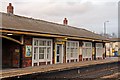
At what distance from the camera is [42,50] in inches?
820

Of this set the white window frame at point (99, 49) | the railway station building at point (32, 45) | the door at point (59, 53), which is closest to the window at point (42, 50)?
the railway station building at point (32, 45)

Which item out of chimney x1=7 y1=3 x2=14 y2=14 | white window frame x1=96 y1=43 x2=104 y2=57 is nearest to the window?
chimney x1=7 y1=3 x2=14 y2=14

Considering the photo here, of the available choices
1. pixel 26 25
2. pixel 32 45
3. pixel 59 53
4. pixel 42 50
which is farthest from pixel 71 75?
pixel 59 53

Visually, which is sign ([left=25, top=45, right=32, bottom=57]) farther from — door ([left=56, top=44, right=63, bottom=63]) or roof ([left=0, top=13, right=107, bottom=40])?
door ([left=56, top=44, right=63, bottom=63])

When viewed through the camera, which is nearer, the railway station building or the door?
the railway station building

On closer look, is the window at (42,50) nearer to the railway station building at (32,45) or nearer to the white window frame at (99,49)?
the railway station building at (32,45)

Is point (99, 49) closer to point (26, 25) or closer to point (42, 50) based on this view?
point (42, 50)

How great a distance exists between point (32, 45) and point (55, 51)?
3515 mm

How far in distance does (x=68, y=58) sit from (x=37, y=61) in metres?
5.47

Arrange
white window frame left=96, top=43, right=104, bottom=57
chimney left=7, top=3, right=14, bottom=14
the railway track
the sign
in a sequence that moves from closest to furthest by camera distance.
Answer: the railway track → the sign → chimney left=7, top=3, right=14, bottom=14 → white window frame left=96, top=43, right=104, bottom=57

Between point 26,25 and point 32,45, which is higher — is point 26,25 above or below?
above

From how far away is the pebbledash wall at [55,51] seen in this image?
1902 cm

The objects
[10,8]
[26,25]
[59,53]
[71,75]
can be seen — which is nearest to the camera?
[71,75]

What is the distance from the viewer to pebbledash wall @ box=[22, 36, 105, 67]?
1902 centimetres
